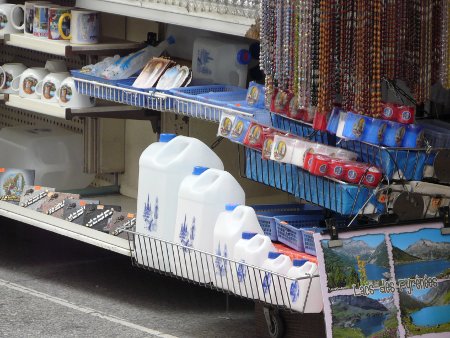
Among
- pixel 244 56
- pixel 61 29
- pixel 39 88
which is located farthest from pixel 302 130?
pixel 39 88

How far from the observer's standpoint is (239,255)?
16.7 ft

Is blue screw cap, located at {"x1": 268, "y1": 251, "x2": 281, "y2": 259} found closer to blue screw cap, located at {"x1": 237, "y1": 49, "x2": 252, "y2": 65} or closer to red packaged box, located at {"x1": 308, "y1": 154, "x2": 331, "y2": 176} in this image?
red packaged box, located at {"x1": 308, "y1": 154, "x2": 331, "y2": 176}

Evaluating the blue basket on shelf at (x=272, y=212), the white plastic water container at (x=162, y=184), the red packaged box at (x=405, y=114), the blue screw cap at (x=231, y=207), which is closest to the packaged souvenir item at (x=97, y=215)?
the white plastic water container at (x=162, y=184)

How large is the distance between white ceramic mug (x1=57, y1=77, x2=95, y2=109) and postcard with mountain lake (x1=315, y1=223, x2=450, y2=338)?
7.07ft

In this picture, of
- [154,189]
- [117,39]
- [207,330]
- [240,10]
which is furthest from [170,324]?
[117,39]

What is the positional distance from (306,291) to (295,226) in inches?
24.9

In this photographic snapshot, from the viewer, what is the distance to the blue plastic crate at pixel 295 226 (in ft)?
16.9

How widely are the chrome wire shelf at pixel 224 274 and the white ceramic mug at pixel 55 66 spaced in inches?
58.3

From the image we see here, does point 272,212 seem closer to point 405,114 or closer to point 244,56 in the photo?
point 244,56

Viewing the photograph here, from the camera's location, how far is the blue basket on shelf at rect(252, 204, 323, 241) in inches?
211

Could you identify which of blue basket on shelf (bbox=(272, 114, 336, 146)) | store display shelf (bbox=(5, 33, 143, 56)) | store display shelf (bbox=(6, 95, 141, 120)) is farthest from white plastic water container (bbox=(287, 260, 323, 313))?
store display shelf (bbox=(5, 33, 143, 56))

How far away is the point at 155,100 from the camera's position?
19.5 feet

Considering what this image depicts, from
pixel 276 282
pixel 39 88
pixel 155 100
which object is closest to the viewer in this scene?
pixel 276 282

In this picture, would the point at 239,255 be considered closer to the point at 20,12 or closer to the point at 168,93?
the point at 168,93
